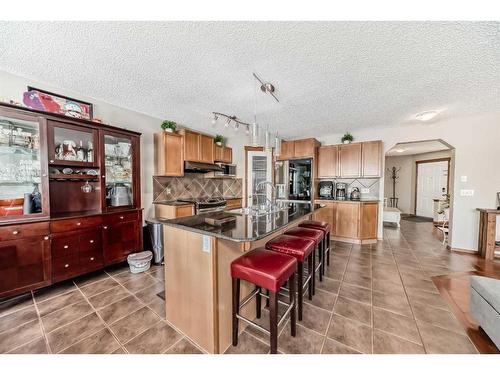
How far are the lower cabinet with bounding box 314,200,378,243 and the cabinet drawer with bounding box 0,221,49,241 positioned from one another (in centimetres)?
399

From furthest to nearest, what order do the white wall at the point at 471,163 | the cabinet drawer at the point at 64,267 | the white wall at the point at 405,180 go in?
the white wall at the point at 405,180 < the white wall at the point at 471,163 < the cabinet drawer at the point at 64,267

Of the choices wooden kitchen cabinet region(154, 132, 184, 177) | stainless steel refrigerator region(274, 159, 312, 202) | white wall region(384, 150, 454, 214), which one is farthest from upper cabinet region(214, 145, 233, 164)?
white wall region(384, 150, 454, 214)

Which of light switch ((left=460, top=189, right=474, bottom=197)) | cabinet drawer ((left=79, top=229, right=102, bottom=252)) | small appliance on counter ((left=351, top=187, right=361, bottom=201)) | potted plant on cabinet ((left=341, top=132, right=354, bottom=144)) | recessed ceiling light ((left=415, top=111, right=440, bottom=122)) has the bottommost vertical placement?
cabinet drawer ((left=79, top=229, right=102, bottom=252))

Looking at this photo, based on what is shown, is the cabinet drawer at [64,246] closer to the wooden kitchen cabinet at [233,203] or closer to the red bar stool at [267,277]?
the red bar stool at [267,277]

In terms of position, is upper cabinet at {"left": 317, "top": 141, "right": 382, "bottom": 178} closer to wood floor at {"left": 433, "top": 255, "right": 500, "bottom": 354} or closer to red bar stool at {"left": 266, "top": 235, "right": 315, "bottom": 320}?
wood floor at {"left": 433, "top": 255, "right": 500, "bottom": 354}

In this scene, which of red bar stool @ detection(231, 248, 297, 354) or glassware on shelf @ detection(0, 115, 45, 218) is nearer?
red bar stool @ detection(231, 248, 297, 354)

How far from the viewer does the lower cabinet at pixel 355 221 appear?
12.3ft

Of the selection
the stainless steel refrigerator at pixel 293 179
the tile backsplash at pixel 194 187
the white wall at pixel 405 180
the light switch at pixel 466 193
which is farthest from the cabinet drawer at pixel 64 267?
the white wall at pixel 405 180

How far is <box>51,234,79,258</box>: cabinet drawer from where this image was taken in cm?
199

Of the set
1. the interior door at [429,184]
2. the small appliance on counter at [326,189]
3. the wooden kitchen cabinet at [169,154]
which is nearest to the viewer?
the wooden kitchen cabinet at [169,154]

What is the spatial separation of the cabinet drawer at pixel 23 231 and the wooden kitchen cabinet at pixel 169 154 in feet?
5.38

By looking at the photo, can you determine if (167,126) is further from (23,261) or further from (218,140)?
(23,261)

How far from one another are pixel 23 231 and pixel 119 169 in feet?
3.95
